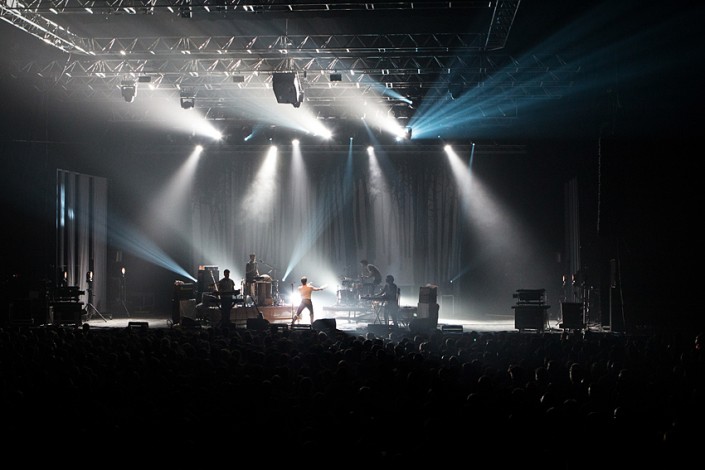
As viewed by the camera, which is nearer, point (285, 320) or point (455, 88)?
point (455, 88)

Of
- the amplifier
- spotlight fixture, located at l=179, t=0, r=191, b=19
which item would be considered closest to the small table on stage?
the amplifier

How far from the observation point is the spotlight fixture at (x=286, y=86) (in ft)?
55.3

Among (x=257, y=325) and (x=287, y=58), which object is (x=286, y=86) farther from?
(x=257, y=325)

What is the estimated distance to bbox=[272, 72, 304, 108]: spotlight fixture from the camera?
55.3 feet

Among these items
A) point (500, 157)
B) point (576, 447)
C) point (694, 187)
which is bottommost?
point (576, 447)

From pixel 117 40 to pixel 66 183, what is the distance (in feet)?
19.9

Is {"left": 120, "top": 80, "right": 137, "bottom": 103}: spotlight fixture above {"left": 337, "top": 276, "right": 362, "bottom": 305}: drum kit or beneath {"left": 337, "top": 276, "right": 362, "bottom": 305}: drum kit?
above

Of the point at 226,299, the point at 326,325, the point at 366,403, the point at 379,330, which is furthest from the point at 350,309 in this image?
the point at 366,403

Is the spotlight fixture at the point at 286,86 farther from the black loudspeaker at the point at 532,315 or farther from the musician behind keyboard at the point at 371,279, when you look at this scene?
the black loudspeaker at the point at 532,315

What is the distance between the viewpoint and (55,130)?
20.7 metres

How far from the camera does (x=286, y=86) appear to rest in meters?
16.9

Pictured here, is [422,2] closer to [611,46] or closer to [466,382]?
[611,46]

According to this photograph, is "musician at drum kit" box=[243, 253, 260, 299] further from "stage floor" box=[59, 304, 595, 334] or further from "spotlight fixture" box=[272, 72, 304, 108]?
"spotlight fixture" box=[272, 72, 304, 108]

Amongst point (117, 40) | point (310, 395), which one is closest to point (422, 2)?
point (117, 40)
